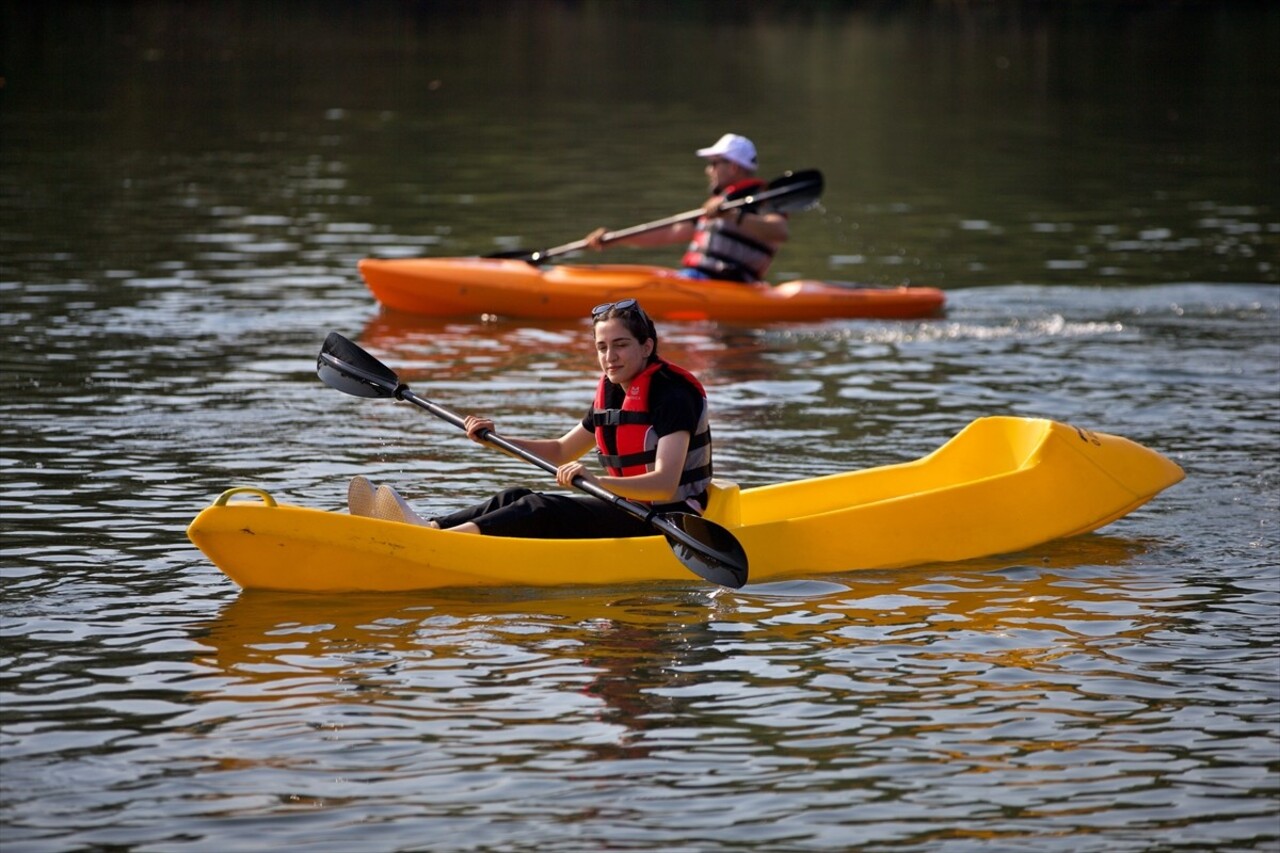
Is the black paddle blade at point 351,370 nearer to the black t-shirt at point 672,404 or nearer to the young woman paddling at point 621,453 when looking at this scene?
the young woman paddling at point 621,453

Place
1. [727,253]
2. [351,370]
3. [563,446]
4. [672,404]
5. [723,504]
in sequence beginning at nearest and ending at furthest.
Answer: [672,404], [563,446], [723,504], [351,370], [727,253]

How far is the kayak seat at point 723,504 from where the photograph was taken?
22.7 ft

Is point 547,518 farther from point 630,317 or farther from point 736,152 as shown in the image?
point 736,152

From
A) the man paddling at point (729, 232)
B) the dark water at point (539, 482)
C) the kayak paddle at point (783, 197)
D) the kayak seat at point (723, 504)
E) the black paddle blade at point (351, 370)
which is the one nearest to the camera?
the dark water at point (539, 482)

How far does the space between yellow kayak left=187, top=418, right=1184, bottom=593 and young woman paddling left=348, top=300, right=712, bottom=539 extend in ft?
0.52

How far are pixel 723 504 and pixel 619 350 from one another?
830 mm

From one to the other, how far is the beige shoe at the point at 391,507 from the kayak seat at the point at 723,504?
39.4 inches

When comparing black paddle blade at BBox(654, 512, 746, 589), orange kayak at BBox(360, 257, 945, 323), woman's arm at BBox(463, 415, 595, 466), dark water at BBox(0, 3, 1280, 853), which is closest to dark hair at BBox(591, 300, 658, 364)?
woman's arm at BBox(463, 415, 595, 466)

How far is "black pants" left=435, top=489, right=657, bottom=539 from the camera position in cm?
671

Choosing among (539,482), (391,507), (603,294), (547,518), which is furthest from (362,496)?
(603,294)

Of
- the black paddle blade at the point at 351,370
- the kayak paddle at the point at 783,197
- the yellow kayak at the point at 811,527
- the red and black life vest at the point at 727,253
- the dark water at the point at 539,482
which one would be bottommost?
the dark water at the point at 539,482

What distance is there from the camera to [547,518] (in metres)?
6.72

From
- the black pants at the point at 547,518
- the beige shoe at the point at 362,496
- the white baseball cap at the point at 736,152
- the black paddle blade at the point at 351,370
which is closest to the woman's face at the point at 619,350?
the black pants at the point at 547,518

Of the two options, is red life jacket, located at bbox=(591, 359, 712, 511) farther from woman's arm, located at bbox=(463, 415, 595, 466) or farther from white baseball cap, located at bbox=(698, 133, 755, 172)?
white baseball cap, located at bbox=(698, 133, 755, 172)
